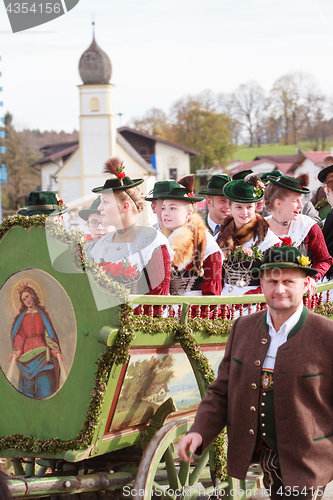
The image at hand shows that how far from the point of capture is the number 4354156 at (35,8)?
2670mm

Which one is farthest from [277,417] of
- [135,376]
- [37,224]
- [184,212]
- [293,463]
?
[184,212]

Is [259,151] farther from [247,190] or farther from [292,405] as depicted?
[292,405]

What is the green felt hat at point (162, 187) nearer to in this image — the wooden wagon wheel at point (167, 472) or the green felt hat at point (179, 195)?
the green felt hat at point (179, 195)

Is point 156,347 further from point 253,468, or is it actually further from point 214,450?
point 253,468

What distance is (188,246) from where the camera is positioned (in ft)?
13.7

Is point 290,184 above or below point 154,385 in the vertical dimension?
above

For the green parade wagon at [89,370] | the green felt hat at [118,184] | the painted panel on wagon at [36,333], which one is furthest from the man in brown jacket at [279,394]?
the green felt hat at [118,184]

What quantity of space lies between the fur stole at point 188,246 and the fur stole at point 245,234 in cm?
36

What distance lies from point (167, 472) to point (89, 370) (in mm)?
900

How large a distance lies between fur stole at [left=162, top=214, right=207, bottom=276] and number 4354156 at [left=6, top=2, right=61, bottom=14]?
1.85 m

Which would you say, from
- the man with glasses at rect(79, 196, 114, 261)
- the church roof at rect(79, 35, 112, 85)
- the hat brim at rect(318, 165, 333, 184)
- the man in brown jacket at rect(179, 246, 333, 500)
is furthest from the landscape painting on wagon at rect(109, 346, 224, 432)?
the church roof at rect(79, 35, 112, 85)

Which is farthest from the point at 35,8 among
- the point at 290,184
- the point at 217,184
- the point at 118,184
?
the point at 217,184

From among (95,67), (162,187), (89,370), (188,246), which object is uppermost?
(95,67)

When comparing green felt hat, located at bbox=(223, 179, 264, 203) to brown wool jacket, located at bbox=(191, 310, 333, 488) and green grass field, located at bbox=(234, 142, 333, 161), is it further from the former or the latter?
green grass field, located at bbox=(234, 142, 333, 161)
